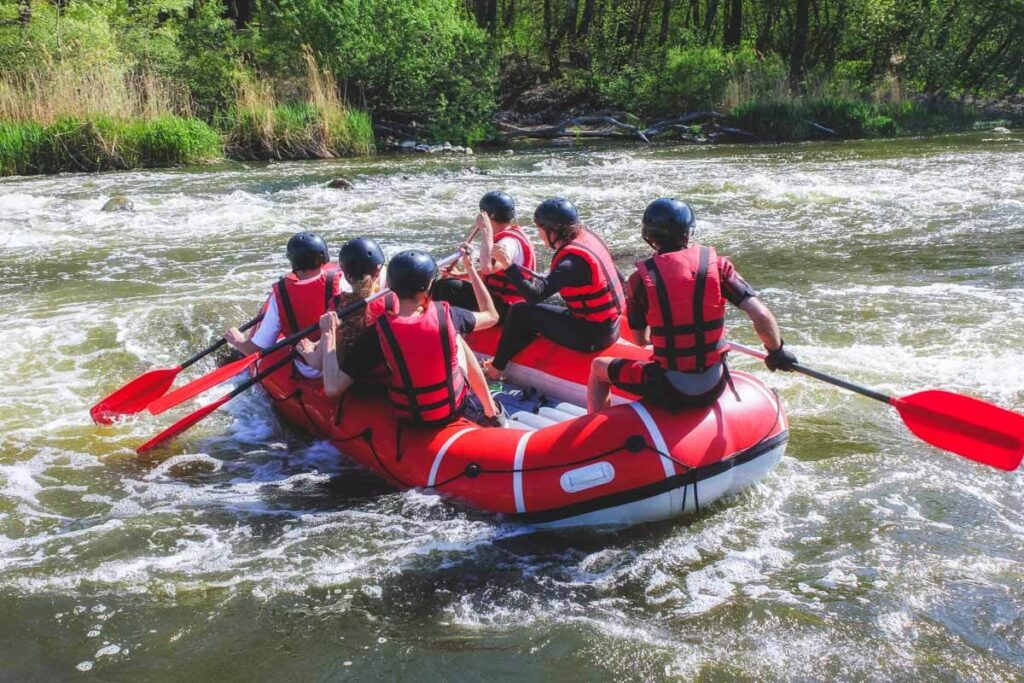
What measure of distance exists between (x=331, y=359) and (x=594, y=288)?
146 cm

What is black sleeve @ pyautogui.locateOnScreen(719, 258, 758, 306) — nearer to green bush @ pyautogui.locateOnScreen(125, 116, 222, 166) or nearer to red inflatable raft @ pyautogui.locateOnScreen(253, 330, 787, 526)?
red inflatable raft @ pyautogui.locateOnScreen(253, 330, 787, 526)

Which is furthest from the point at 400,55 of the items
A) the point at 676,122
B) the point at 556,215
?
the point at 556,215

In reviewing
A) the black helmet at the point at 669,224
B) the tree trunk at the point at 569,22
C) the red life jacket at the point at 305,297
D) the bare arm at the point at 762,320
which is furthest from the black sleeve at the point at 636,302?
the tree trunk at the point at 569,22

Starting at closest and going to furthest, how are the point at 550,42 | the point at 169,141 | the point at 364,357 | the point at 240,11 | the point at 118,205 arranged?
the point at 364,357 → the point at 118,205 → the point at 169,141 → the point at 550,42 → the point at 240,11

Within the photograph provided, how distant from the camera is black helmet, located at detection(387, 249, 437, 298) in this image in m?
3.82

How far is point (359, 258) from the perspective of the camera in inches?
169

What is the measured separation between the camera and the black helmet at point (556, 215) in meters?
4.79

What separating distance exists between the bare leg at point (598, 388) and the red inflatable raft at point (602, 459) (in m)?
0.28

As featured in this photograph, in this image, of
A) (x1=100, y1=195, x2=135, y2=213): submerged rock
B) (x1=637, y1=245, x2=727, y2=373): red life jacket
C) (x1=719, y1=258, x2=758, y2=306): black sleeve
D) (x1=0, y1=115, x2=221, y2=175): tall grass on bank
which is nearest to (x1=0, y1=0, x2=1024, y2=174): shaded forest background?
(x1=0, y1=115, x2=221, y2=175): tall grass on bank

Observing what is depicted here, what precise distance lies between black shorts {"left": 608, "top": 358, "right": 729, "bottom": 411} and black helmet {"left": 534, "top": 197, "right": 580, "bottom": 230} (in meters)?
1.17

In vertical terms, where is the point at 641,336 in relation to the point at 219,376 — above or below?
above

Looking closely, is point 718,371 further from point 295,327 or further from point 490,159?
point 490,159

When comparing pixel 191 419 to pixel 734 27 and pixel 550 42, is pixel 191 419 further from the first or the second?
pixel 734 27

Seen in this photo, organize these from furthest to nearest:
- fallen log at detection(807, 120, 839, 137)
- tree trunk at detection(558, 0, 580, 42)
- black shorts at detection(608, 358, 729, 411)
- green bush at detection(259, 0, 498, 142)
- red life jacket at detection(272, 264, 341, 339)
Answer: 1. tree trunk at detection(558, 0, 580, 42)
2. fallen log at detection(807, 120, 839, 137)
3. green bush at detection(259, 0, 498, 142)
4. red life jacket at detection(272, 264, 341, 339)
5. black shorts at detection(608, 358, 729, 411)
